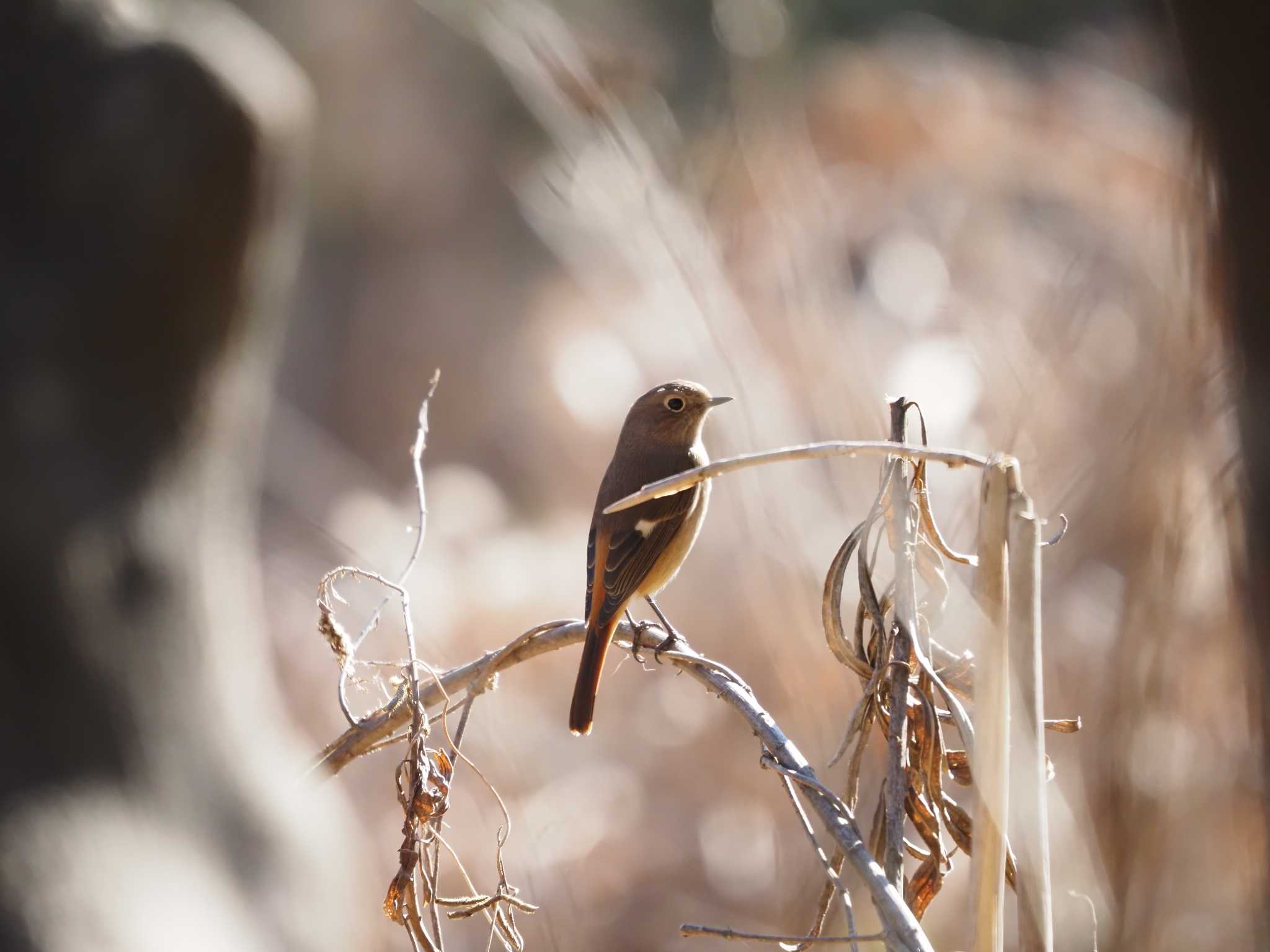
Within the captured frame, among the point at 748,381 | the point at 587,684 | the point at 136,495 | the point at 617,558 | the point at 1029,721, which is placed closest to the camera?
the point at 1029,721

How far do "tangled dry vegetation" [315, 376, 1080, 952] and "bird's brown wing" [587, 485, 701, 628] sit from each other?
3.45 feet

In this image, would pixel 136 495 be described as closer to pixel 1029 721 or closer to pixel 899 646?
pixel 899 646

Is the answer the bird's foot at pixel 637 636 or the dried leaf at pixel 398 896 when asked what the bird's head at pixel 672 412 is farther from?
the dried leaf at pixel 398 896

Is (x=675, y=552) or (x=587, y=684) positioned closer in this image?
(x=587, y=684)

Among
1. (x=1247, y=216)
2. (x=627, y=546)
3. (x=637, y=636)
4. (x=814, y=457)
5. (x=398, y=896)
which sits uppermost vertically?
(x=1247, y=216)

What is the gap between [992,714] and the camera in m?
0.91

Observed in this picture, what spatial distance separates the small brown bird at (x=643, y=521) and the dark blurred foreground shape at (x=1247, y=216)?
1498mm

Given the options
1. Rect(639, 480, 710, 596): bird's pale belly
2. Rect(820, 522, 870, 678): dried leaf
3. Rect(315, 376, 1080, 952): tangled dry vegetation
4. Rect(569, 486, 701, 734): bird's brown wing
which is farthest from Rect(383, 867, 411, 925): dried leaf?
Rect(639, 480, 710, 596): bird's pale belly

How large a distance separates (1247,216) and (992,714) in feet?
1.58

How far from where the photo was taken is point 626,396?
7141 millimetres

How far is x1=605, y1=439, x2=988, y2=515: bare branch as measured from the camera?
88 cm

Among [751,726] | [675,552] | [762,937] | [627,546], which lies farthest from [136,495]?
[762,937]

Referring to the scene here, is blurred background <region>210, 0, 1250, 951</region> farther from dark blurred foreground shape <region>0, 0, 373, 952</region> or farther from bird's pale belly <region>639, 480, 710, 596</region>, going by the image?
dark blurred foreground shape <region>0, 0, 373, 952</region>

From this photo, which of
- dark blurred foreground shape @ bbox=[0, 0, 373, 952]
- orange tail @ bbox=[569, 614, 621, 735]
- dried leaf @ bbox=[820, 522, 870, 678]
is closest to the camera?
dried leaf @ bbox=[820, 522, 870, 678]
